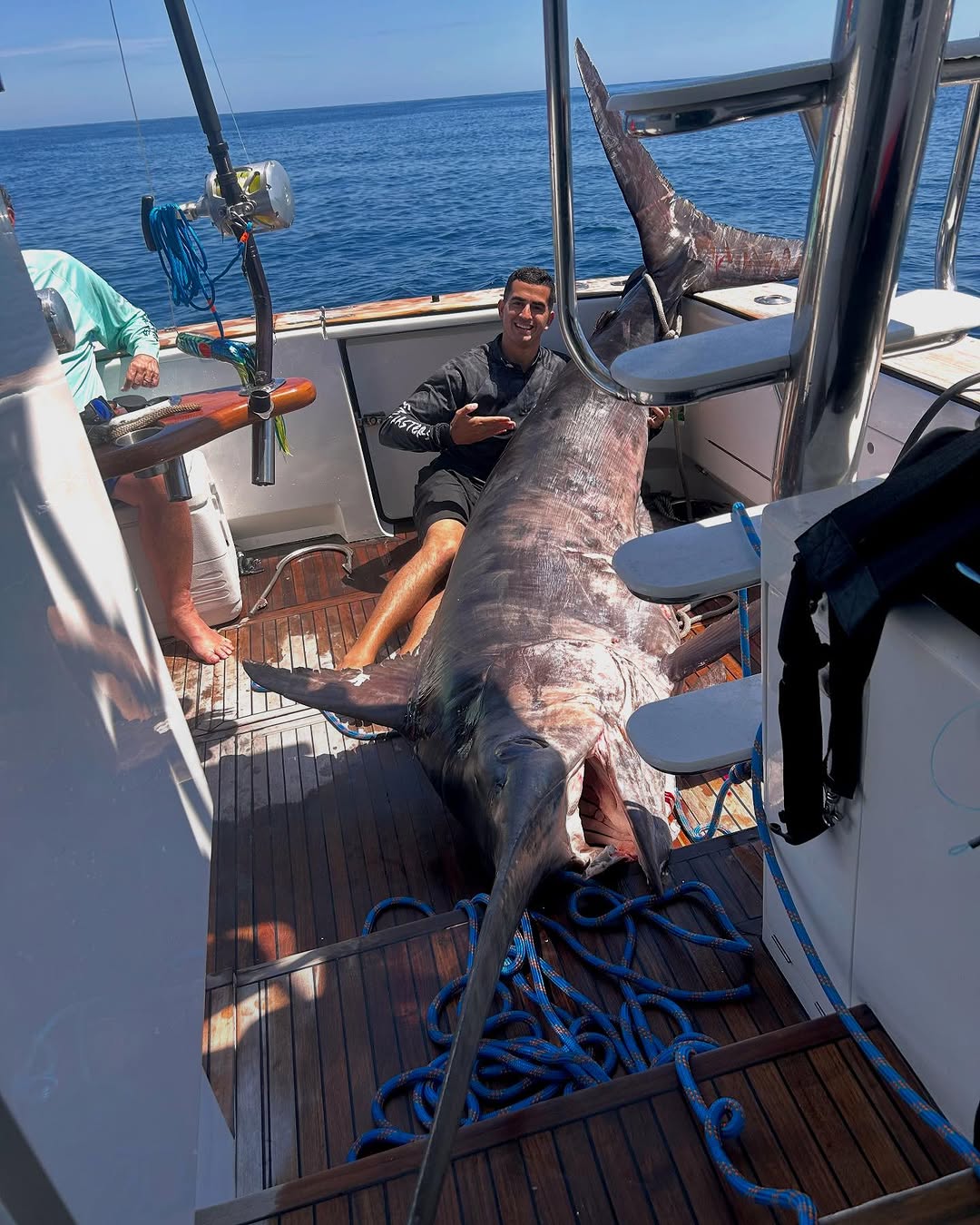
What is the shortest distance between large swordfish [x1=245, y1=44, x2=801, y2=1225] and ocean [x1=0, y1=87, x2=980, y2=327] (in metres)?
1.21

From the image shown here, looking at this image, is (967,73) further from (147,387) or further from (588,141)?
(588,141)

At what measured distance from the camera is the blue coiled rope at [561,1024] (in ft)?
5.06

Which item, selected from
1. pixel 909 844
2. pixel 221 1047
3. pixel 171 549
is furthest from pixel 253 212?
pixel 909 844

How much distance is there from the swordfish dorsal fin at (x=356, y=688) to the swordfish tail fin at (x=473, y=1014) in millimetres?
1224

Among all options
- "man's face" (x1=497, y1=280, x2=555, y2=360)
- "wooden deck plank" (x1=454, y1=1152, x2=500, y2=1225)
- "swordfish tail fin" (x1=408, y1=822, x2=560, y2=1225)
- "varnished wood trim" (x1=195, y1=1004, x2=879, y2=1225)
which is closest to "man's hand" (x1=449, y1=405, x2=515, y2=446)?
"man's face" (x1=497, y1=280, x2=555, y2=360)

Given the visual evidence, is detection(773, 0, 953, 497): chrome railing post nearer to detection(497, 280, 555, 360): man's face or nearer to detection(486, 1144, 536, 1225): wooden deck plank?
detection(486, 1144, 536, 1225): wooden deck plank

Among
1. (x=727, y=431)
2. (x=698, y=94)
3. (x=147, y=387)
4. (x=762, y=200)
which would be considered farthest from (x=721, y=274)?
(x=762, y=200)

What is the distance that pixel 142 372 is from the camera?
380cm

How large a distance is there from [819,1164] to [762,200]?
19401 millimetres

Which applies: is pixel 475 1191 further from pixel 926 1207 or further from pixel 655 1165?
pixel 926 1207

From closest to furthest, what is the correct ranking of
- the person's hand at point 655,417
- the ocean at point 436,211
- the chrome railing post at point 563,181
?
the chrome railing post at point 563,181
the person's hand at point 655,417
the ocean at point 436,211

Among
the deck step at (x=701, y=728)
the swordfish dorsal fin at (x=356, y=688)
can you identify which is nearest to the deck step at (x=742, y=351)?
the deck step at (x=701, y=728)

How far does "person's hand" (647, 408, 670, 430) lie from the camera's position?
156 inches

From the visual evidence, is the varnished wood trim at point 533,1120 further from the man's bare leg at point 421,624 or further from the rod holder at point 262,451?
the man's bare leg at point 421,624
